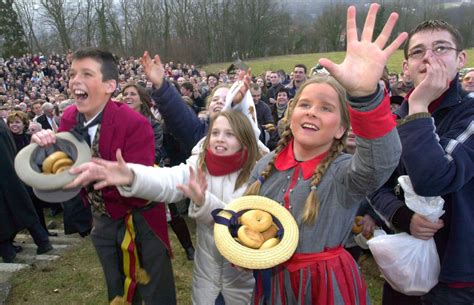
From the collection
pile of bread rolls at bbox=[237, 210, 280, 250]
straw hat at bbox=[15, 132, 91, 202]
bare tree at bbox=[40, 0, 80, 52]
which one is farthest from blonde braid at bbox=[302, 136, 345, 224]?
bare tree at bbox=[40, 0, 80, 52]

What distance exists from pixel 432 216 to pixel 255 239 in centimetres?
83

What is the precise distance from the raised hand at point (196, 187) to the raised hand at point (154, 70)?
1039 mm

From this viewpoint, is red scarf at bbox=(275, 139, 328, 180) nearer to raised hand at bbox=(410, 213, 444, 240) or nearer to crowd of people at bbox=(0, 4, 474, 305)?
crowd of people at bbox=(0, 4, 474, 305)

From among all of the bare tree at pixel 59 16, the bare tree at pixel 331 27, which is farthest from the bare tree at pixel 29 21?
the bare tree at pixel 331 27

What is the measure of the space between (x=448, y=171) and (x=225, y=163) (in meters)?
1.32

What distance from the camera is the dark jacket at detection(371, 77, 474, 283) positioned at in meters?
1.58

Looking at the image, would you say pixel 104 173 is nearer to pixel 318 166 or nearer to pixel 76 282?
pixel 318 166

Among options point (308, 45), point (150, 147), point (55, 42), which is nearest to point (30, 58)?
point (55, 42)

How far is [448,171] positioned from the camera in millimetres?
1594

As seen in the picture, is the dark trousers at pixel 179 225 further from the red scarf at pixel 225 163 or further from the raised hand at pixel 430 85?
the raised hand at pixel 430 85

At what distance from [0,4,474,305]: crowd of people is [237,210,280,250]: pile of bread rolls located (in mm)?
143

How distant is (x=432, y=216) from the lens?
5.87 feet

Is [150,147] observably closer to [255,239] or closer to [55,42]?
[255,239]

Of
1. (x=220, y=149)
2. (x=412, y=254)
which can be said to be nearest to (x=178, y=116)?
(x=220, y=149)
